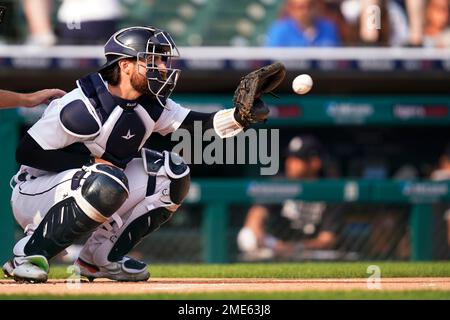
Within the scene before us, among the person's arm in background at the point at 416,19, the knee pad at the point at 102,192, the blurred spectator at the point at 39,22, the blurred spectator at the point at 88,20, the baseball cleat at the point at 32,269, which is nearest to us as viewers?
the knee pad at the point at 102,192

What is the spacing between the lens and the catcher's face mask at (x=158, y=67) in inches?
215

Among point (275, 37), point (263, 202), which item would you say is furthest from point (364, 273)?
point (275, 37)

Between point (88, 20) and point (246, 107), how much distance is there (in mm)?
4409

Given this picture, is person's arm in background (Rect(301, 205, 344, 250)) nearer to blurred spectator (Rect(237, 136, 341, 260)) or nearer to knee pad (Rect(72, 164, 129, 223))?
blurred spectator (Rect(237, 136, 341, 260))

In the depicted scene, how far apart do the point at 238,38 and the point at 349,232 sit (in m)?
2.00

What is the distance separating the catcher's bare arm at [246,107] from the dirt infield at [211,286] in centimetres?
76

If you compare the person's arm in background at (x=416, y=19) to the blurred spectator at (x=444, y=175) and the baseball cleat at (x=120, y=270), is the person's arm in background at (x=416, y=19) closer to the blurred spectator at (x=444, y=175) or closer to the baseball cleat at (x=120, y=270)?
the blurred spectator at (x=444, y=175)

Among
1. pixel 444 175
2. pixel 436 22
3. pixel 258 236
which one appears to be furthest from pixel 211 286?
pixel 436 22

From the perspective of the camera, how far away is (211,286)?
5.33 m

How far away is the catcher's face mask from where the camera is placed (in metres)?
5.45

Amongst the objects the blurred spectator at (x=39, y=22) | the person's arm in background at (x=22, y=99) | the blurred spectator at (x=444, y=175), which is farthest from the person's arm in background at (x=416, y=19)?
the person's arm in background at (x=22, y=99)

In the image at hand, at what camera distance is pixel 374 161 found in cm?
1065

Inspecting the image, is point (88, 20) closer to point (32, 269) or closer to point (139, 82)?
point (139, 82)

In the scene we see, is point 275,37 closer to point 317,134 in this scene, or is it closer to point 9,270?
point 317,134
